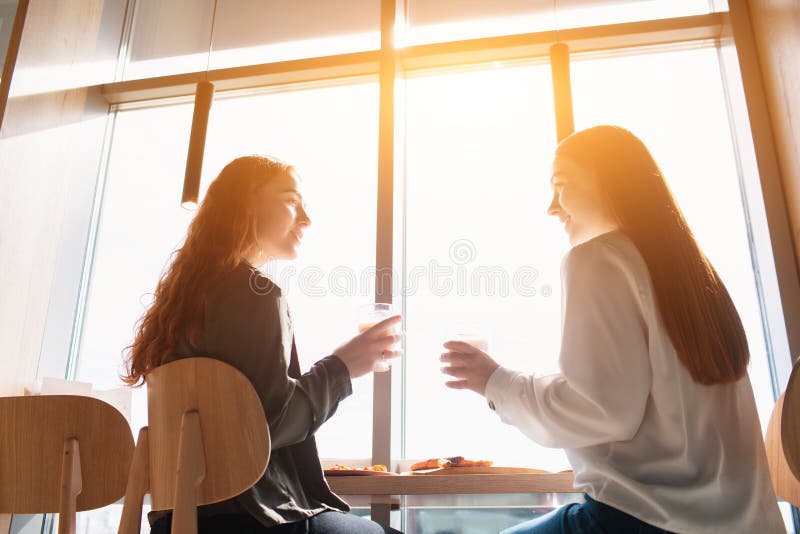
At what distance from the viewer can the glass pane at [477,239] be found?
2.38 metres

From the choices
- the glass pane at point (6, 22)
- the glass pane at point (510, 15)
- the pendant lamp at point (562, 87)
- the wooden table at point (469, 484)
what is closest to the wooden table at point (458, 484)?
the wooden table at point (469, 484)

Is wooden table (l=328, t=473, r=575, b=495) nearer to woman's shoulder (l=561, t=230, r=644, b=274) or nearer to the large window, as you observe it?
the large window

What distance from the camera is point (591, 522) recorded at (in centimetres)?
107

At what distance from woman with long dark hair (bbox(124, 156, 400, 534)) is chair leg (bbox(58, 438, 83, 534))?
7.5 inches

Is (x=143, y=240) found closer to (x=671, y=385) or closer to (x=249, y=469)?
(x=249, y=469)

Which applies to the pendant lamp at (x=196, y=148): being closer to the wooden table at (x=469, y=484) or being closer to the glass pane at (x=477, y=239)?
the glass pane at (x=477, y=239)

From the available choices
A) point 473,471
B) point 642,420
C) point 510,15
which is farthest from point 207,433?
point 510,15

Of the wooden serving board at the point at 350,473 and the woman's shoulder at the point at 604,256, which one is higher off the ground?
the woman's shoulder at the point at 604,256

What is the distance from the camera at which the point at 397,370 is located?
2416mm

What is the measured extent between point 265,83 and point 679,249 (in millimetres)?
2378

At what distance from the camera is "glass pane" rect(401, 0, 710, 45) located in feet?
9.52

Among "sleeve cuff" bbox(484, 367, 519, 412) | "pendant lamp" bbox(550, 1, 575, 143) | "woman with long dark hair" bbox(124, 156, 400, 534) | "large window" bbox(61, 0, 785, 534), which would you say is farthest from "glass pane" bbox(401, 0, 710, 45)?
"sleeve cuff" bbox(484, 367, 519, 412)

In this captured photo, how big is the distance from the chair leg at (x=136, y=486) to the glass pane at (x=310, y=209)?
4.18 ft

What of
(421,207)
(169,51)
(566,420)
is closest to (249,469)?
(566,420)
